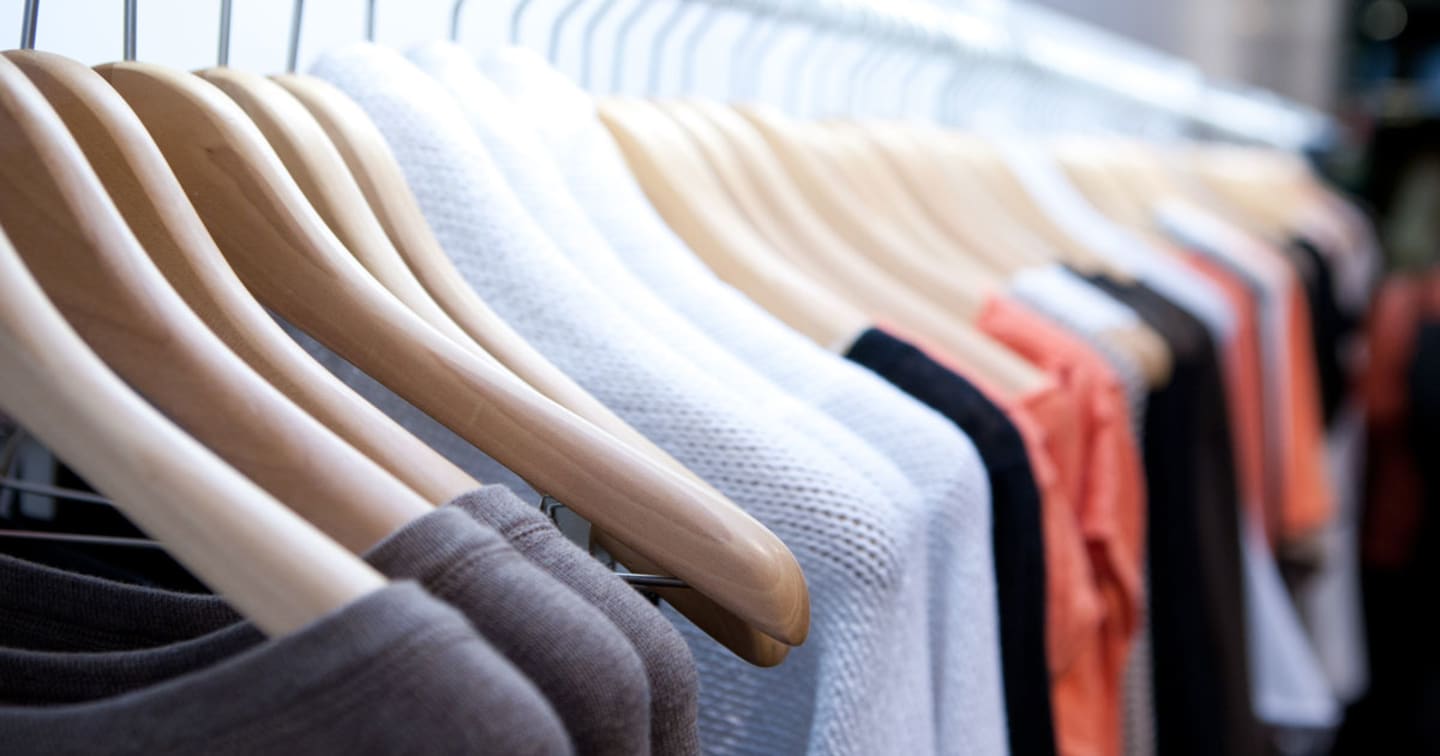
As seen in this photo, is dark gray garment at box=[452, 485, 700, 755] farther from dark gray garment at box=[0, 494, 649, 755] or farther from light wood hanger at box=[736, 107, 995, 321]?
light wood hanger at box=[736, 107, 995, 321]

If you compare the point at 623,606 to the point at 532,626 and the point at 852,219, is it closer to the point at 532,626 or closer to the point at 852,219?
the point at 532,626

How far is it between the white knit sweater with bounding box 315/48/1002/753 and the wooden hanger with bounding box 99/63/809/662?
0.08 meters

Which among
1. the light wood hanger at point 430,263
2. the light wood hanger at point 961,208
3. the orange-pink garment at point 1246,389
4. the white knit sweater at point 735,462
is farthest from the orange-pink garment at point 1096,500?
the orange-pink garment at point 1246,389

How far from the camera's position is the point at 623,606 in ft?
1.23

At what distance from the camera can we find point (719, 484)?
0.52m

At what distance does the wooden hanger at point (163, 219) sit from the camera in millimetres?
397

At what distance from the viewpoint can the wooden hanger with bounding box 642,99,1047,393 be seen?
75 centimetres

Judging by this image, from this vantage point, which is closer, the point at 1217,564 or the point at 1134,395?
the point at 1134,395

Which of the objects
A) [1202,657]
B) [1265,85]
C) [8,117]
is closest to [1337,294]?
[1202,657]

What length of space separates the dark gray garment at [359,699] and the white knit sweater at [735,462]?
21 centimetres

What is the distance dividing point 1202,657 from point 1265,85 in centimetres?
315

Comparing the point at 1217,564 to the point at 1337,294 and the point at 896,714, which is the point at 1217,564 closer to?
the point at 896,714

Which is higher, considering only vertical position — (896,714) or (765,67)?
(765,67)

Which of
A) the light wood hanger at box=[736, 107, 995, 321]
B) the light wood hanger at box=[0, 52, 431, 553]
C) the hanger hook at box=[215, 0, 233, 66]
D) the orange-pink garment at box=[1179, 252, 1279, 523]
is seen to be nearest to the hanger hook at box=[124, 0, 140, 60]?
the hanger hook at box=[215, 0, 233, 66]
